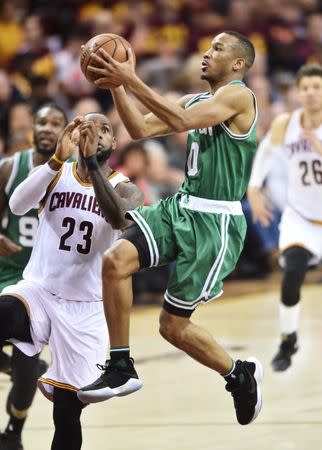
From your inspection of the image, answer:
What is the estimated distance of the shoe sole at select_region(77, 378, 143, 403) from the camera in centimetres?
564

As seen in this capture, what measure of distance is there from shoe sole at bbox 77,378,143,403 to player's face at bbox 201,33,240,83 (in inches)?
61.3

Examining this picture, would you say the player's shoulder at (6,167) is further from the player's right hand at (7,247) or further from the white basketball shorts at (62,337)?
the white basketball shorts at (62,337)

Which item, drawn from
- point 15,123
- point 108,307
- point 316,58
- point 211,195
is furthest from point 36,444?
point 316,58

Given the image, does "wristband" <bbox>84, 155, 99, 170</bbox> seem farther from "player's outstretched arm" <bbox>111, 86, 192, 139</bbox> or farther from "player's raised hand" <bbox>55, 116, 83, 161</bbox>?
"player's outstretched arm" <bbox>111, 86, 192, 139</bbox>

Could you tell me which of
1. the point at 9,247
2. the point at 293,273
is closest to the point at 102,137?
the point at 9,247

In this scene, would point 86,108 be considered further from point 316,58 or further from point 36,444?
point 36,444

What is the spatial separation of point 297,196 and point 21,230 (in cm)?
249

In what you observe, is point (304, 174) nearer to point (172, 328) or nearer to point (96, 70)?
point (172, 328)

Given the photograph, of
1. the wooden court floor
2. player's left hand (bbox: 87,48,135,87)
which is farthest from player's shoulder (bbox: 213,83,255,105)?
the wooden court floor

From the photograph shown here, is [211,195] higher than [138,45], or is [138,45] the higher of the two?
[211,195]

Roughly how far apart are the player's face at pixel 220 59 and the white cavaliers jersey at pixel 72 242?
2.34ft

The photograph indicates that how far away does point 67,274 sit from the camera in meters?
5.95

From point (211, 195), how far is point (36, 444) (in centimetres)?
166

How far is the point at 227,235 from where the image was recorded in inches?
247
